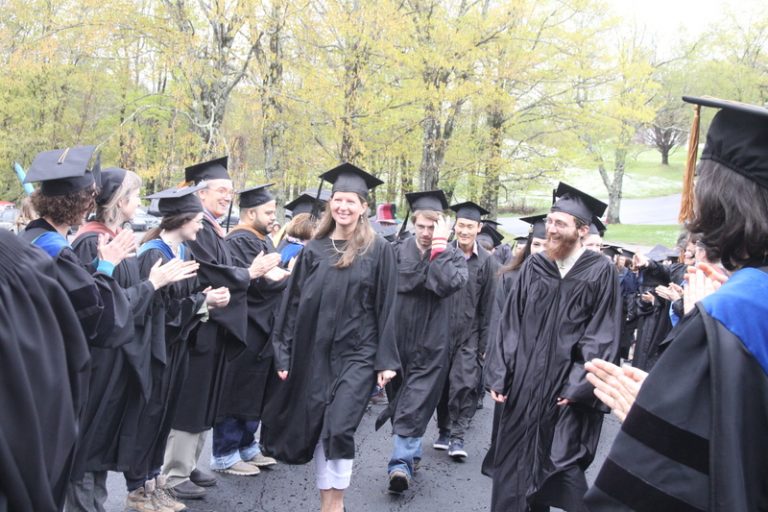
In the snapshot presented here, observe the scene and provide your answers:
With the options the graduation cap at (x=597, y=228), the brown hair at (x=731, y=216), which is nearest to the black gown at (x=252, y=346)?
the graduation cap at (x=597, y=228)

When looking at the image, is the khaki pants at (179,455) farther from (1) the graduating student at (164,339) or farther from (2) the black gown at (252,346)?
(2) the black gown at (252,346)

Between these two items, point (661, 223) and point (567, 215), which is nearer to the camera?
point (567, 215)

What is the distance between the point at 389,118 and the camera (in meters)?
15.6

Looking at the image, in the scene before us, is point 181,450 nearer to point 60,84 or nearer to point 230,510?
point 230,510

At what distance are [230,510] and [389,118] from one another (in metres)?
12.3

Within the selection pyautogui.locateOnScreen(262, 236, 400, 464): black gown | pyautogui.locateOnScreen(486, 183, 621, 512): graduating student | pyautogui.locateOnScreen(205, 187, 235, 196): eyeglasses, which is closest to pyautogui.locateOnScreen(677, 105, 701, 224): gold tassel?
pyautogui.locateOnScreen(486, 183, 621, 512): graduating student

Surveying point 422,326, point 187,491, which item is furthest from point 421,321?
point 187,491

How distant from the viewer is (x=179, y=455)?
4605 mm

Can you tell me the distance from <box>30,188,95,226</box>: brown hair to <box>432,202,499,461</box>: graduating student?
10.6 feet

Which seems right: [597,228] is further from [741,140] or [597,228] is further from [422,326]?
[741,140]

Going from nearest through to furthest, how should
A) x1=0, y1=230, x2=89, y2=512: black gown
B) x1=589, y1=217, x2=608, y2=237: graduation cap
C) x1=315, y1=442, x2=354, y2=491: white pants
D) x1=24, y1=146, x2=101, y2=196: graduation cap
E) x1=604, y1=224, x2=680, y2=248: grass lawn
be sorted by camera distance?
x1=0, y1=230, x2=89, y2=512: black gown < x1=24, y1=146, x2=101, y2=196: graduation cap < x1=315, y1=442, x2=354, y2=491: white pants < x1=589, y1=217, x2=608, y2=237: graduation cap < x1=604, y1=224, x2=680, y2=248: grass lawn

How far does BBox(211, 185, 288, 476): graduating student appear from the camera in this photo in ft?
16.9

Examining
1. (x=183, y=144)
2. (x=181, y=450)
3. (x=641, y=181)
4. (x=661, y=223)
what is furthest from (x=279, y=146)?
(x=641, y=181)

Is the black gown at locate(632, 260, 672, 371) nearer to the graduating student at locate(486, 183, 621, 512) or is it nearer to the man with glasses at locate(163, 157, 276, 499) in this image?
the graduating student at locate(486, 183, 621, 512)
